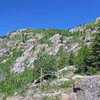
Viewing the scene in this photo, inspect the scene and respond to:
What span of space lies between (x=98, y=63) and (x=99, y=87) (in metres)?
22.6

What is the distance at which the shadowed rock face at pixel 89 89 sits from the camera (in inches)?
513

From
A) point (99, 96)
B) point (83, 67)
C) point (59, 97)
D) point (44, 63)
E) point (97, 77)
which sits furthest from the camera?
point (44, 63)

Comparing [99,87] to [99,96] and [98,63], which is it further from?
[98,63]

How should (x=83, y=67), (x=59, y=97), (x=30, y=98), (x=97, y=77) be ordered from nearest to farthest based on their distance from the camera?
(x=97, y=77) → (x=59, y=97) → (x=30, y=98) → (x=83, y=67)

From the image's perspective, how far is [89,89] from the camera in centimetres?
1365

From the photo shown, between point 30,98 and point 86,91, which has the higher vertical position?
point 86,91

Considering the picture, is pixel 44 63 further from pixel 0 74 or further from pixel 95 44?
pixel 0 74

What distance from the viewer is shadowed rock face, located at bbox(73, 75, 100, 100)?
42.8 ft

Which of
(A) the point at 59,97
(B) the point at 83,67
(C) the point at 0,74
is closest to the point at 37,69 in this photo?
(B) the point at 83,67

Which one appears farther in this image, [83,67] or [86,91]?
[83,67]

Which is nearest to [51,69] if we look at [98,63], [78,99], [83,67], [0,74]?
[83,67]

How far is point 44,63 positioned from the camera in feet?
226

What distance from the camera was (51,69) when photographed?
70.0 m

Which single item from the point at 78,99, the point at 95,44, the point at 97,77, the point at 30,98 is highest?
the point at 95,44
